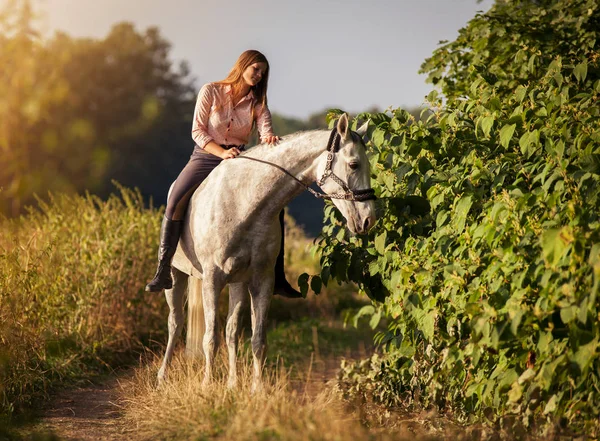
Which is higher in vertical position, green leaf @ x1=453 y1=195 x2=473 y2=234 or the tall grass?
green leaf @ x1=453 y1=195 x2=473 y2=234

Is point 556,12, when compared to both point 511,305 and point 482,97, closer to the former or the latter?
point 482,97

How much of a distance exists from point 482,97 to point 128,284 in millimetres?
5633

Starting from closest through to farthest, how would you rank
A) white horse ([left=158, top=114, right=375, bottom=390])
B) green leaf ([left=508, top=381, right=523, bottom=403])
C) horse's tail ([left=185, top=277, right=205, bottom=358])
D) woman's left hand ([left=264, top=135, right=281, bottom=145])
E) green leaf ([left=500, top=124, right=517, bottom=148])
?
green leaf ([left=508, top=381, right=523, bottom=403]) < white horse ([left=158, top=114, right=375, bottom=390]) < green leaf ([left=500, top=124, right=517, bottom=148]) < woman's left hand ([left=264, top=135, right=281, bottom=145]) < horse's tail ([left=185, top=277, right=205, bottom=358])

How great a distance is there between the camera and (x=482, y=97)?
5.84m

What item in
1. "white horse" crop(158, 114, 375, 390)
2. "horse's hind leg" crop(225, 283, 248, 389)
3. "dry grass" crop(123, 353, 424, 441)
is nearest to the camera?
"dry grass" crop(123, 353, 424, 441)

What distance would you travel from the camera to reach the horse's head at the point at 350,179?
16.6ft

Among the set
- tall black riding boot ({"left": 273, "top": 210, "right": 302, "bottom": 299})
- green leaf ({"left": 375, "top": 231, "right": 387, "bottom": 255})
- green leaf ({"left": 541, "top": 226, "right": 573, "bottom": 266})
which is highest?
green leaf ({"left": 541, "top": 226, "right": 573, "bottom": 266})

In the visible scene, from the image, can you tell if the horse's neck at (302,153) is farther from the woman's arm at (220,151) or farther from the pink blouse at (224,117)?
the pink blouse at (224,117)

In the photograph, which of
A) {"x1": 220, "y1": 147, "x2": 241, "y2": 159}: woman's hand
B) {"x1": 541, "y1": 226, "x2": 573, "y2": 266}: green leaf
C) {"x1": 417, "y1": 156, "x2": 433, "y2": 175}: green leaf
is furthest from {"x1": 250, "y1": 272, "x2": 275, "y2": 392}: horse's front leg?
{"x1": 541, "y1": 226, "x2": 573, "y2": 266}: green leaf

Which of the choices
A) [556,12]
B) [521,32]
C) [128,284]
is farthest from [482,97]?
[128,284]

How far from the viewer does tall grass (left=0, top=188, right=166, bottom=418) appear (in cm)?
634

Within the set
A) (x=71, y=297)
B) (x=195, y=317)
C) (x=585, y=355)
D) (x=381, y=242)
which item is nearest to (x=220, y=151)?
(x=381, y=242)

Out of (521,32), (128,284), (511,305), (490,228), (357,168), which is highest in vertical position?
(521,32)

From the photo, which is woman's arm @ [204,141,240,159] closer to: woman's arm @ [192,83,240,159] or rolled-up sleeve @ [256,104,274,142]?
woman's arm @ [192,83,240,159]
